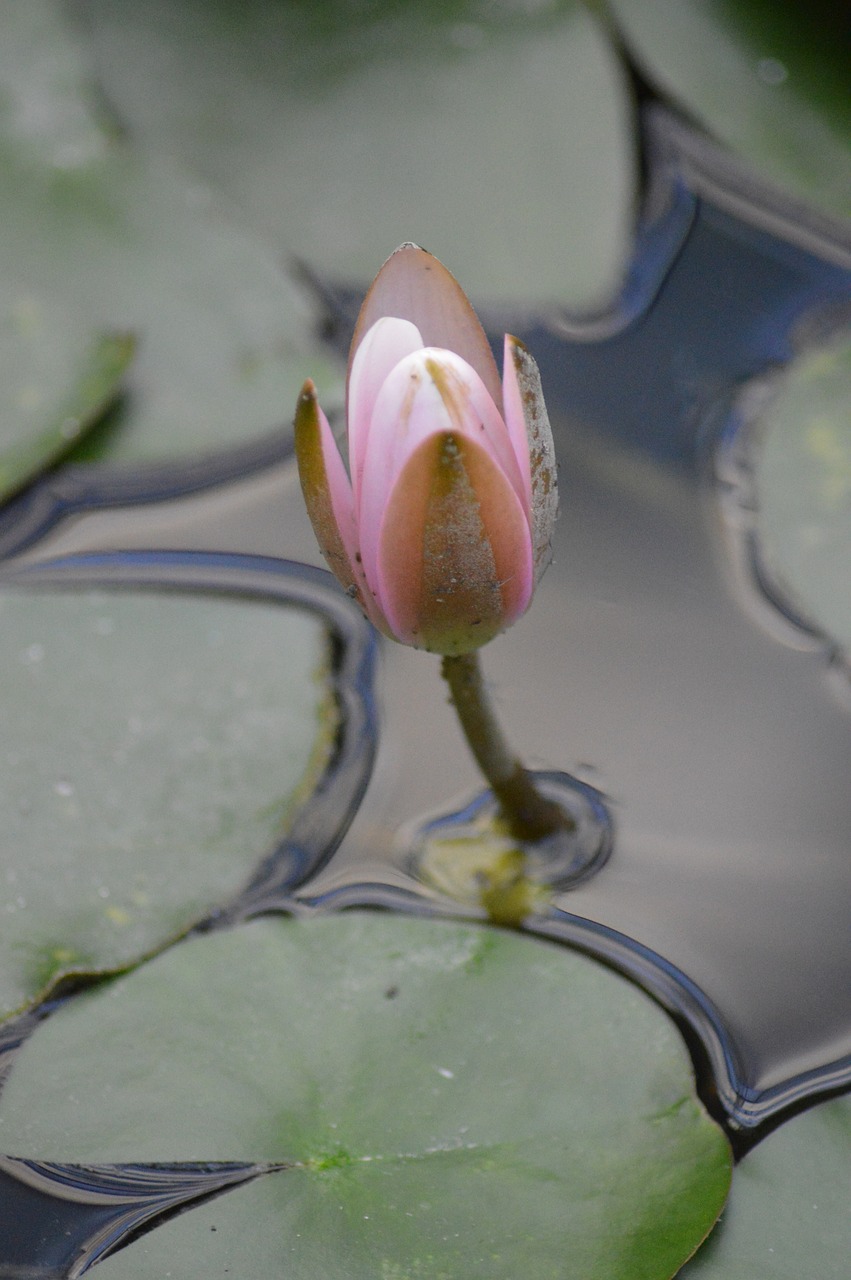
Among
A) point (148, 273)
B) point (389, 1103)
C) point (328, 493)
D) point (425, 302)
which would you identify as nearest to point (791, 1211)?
point (389, 1103)

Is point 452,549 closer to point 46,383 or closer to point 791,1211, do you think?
point 791,1211

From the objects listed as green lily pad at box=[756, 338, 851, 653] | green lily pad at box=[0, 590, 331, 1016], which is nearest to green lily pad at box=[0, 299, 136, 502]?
green lily pad at box=[0, 590, 331, 1016]

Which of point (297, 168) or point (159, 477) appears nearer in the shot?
point (159, 477)

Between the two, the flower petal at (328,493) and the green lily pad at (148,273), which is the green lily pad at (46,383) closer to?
the green lily pad at (148,273)

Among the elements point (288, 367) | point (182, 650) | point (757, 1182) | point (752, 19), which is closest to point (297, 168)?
point (288, 367)

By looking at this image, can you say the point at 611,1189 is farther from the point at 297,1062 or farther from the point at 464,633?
the point at 464,633

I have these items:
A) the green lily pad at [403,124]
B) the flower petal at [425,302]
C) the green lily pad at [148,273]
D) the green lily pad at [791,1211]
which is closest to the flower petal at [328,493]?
the flower petal at [425,302]
